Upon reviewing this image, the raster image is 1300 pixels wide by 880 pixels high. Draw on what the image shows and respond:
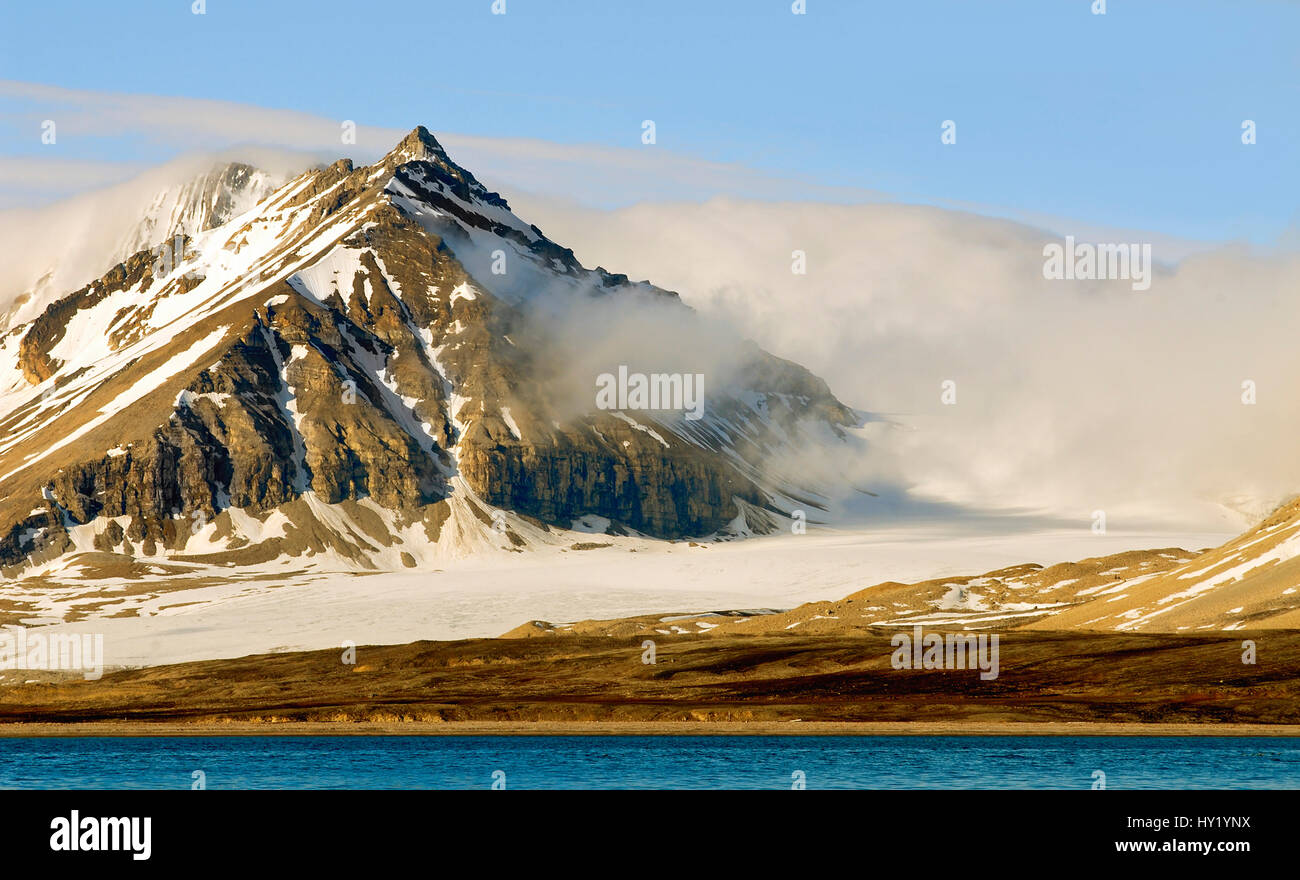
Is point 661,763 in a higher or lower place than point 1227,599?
lower

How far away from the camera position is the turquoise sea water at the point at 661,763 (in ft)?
281

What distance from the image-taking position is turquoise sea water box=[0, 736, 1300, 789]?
281 ft

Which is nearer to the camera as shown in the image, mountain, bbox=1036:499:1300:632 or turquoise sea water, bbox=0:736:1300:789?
turquoise sea water, bbox=0:736:1300:789

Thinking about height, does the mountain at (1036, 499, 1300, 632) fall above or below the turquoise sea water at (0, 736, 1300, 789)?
above

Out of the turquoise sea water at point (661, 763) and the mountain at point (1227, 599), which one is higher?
the mountain at point (1227, 599)

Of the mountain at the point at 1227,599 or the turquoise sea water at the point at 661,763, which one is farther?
the mountain at the point at 1227,599

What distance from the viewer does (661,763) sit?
97.3 metres

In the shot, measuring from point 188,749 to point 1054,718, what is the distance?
225ft
